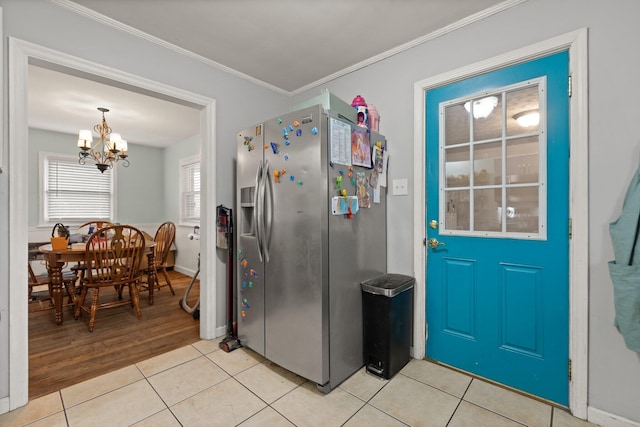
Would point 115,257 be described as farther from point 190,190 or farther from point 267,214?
point 190,190

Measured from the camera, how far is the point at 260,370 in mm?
2074

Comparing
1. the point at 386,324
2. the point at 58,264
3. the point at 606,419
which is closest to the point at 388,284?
the point at 386,324

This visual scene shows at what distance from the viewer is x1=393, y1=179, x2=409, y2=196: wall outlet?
2.26 m

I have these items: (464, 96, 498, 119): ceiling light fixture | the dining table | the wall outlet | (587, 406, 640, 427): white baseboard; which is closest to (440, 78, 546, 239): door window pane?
(464, 96, 498, 119): ceiling light fixture

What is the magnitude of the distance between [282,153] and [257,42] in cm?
99

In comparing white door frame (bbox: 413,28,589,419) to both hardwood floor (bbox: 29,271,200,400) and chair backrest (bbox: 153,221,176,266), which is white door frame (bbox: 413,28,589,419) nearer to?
hardwood floor (bbox: 29,271,200,400)

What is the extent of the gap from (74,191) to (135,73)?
13.7 feet

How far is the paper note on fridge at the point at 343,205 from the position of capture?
6.00 feet

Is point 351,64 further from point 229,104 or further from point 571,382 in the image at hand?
point 571,382

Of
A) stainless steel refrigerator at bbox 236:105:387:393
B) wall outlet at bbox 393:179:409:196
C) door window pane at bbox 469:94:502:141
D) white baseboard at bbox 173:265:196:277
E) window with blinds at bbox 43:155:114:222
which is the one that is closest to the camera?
stainless steel refrigerator at bbox 236:105:387:393

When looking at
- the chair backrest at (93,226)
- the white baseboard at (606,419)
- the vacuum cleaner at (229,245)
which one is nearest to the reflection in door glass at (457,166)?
the white baseboard at (606,419)

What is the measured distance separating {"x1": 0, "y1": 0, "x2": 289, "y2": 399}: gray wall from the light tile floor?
18.3 inches

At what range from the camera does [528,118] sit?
1.78 meters

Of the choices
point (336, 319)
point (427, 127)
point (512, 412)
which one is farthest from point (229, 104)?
point (512, 412)
